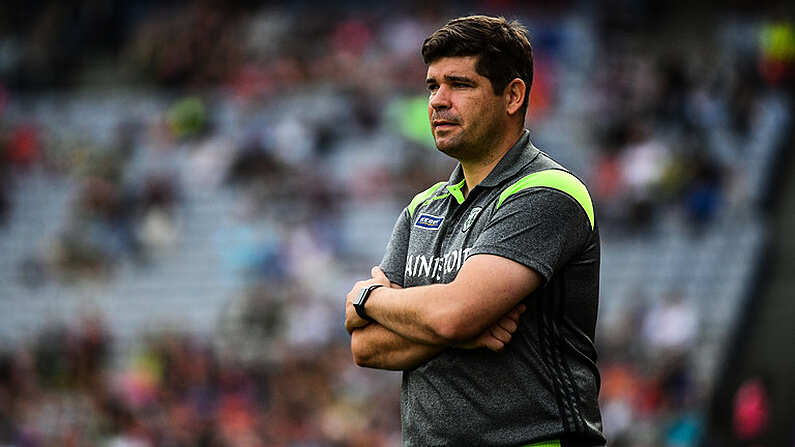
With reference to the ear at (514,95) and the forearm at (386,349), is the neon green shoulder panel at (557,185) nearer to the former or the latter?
the ear at (514,95)

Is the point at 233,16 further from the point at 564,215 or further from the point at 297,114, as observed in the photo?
the point at 564,215

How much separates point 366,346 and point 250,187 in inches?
495

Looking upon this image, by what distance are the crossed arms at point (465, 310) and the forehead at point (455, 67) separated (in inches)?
21.3

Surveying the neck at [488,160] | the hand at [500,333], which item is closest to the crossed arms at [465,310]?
the hand at [500,333]

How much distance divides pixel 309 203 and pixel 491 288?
476 inches

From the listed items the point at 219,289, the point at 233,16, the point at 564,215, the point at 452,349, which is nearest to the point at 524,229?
the point at 564,215

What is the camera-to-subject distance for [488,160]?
3438mm

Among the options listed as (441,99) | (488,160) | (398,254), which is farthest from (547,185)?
(398,254)

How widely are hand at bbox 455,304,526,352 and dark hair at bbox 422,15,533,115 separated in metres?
0.65

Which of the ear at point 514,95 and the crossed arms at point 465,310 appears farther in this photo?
the ear at point 514,95

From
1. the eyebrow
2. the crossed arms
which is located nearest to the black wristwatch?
the crossed arms

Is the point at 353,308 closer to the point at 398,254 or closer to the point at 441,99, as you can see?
the point at 398,254

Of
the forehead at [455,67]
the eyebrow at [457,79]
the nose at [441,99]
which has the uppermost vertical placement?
the forehead at [455,67]

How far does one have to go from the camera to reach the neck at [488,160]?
3432mm
